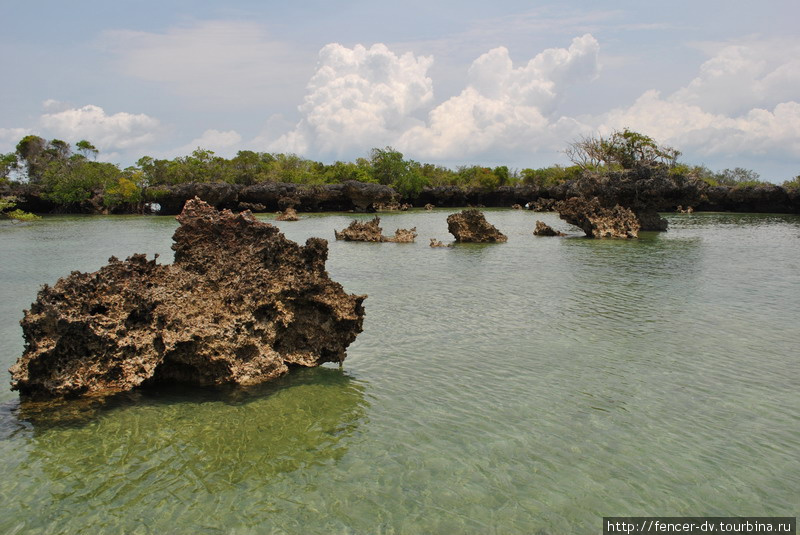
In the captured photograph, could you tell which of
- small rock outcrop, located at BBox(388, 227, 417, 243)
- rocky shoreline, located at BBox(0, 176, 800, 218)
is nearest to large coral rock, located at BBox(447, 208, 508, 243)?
small rock outcrop, located at BBox(388, 227, 417, 243)

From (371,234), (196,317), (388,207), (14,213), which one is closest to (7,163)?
(14,213)

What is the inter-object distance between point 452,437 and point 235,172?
73029 mm

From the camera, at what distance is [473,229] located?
28.8 meters

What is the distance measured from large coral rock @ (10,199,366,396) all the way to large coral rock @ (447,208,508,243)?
67.4ft

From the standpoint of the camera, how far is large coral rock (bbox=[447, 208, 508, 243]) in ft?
94.0

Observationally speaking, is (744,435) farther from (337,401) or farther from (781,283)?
(781,283)

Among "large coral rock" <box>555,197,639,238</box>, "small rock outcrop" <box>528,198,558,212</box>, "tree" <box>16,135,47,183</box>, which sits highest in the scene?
"tree" <box>16,135,47,183</box>

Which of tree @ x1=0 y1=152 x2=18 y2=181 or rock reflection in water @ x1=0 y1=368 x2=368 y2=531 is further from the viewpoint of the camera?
tree @ x1=0 y1=152 x2=18 y2=181

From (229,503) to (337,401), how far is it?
2505 mm

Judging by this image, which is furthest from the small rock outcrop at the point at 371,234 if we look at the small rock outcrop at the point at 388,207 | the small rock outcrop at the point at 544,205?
the small rock outcrop at the point at 544,205

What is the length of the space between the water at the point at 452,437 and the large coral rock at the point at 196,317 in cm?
34

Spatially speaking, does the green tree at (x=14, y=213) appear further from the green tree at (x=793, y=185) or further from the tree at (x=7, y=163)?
the green tree at (x=793, y=185)

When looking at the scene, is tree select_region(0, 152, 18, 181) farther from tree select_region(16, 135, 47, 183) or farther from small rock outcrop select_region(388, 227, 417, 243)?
small rock outcrop select_region(388, 227, 417, 243)

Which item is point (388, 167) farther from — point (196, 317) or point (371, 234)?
point (196, 317)
